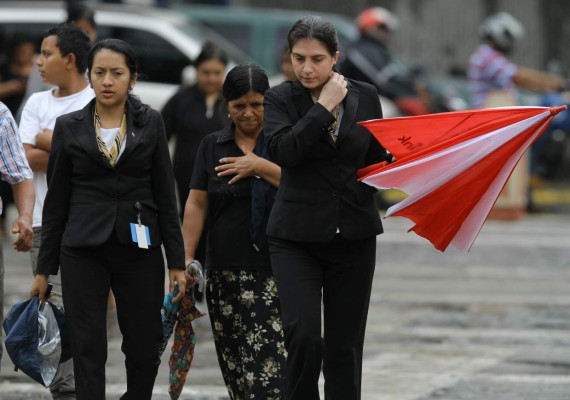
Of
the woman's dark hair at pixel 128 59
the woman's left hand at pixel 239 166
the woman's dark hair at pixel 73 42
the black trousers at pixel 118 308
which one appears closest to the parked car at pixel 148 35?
the woman's dark hair at pixel 73 42

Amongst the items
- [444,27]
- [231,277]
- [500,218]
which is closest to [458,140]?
[231,277]

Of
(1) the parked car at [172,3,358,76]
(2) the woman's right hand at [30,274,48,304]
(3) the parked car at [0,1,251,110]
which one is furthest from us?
(1) the parked car at [172,3,358,76]

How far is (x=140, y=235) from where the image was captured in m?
6.48

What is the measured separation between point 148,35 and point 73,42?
10.0 meters

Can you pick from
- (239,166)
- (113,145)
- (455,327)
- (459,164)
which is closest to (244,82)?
(239,166)

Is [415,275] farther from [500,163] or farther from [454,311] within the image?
[500,163]

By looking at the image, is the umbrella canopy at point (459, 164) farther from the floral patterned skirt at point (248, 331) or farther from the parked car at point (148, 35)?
the parked car at point (148, 35)

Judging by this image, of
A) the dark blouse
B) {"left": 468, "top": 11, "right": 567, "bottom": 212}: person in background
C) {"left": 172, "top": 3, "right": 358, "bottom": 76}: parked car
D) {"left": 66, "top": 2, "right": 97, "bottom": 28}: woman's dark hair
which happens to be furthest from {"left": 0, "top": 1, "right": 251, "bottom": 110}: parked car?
the dark blouse

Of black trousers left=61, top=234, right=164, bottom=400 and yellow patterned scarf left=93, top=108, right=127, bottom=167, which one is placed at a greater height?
yellow patterned scarf left=93, top=108, right=127, bottom=167

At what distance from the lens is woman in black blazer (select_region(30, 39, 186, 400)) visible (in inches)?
254

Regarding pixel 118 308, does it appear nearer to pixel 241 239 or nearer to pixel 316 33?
pixel 241 239

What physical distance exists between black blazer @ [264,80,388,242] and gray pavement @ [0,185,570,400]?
1941 mm

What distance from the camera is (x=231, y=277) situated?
702cm

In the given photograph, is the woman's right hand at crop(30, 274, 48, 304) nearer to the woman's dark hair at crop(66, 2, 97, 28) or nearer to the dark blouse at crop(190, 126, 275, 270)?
the dark blouse at crop(190, 126, 275, 270)
